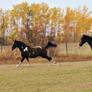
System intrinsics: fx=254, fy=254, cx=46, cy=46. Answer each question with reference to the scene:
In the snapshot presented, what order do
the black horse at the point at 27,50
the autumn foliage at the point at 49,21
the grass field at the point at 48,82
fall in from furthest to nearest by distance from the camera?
the autumn foliage at the point at 49,21 → the black horse at the point at 27,50 → the grass field at the point at 48,82

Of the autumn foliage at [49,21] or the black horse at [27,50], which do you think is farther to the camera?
the autumn foliage at [49,21]

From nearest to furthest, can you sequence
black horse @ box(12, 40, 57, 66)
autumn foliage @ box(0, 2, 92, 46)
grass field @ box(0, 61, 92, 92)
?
1. grass field @ box(0, 61, 92, 92)
2. black horse @ box(12, 40, 57, 66)
3. autumn foliage @ box(0, 2, 92, 46)

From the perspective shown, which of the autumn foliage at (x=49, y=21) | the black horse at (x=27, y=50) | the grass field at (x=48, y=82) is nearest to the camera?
the grass field at (x=48, y=82)

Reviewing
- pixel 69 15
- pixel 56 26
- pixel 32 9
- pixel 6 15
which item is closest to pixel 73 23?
pixel 69 15

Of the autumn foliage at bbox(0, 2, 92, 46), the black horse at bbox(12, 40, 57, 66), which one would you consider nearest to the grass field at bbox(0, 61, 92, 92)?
the black horse at bbox(12, 40, 57, 66)

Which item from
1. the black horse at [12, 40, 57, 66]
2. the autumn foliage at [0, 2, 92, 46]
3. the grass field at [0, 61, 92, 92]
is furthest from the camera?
the autumn foliage at [0, 2, 92, 46]

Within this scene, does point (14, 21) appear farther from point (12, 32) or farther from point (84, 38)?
point (84, 38)

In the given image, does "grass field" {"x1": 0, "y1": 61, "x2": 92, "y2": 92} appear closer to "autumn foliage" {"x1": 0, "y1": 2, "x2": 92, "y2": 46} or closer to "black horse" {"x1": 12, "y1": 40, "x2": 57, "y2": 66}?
"black horse" {"x1": 12, "y1": 40, "x2": 57, "y2": 66}

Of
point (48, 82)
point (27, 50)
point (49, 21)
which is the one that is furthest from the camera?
point (49, 21)

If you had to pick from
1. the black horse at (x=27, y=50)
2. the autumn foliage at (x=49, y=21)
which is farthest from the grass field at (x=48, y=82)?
the autumn foliage at (x=49, y=21)

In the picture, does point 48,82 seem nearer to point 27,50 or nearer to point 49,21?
point 27,50

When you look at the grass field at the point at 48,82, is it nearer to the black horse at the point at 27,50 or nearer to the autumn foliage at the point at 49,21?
the black horse at the point at 27,50

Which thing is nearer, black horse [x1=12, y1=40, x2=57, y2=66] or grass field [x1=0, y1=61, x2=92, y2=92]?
grass field [x1=0, y1=61, x2=92, y2=92]

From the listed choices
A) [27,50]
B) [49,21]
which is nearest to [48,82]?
[27,50]
